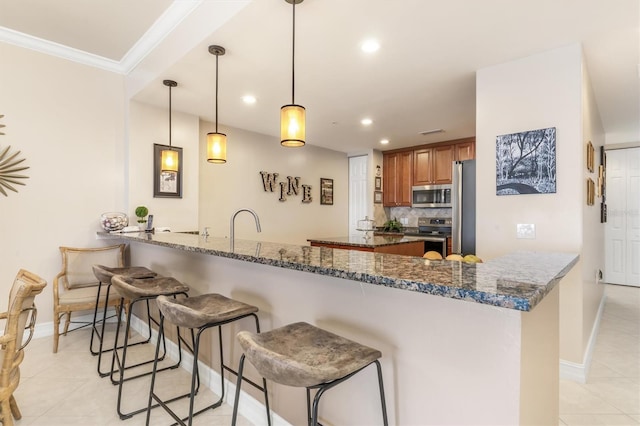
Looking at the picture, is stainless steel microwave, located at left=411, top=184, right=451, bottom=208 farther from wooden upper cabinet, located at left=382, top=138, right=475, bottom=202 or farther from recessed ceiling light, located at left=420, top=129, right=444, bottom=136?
recessed ceiling light, located at left=420, top=129, right=444, bottom=136

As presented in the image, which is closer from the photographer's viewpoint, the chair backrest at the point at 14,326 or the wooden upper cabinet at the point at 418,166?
the chair backrest at the point at 14,326

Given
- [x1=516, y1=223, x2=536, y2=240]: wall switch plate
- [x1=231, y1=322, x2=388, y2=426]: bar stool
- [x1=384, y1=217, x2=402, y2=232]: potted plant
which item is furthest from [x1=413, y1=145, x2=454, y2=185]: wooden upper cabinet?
[x1=231, y1=322, x2=388, y2=426]: bar stool

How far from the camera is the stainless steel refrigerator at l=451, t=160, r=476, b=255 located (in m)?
3.11

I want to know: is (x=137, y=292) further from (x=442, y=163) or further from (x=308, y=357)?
(x=442, y=163)

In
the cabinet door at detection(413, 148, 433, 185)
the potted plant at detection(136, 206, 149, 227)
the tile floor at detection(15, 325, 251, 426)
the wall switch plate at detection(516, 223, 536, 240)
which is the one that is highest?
the cabinet door at detection(413, 148, 433, 185)

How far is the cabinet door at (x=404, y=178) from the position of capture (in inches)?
227

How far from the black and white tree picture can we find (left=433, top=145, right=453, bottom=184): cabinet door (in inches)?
108

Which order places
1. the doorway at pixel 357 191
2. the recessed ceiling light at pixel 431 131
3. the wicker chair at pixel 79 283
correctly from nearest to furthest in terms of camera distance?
the wicker chair at pixel 79 283 < the recessed ceiling light at pixel 431 131 < the doorway at pixel 357 191

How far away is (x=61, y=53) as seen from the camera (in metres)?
3.15

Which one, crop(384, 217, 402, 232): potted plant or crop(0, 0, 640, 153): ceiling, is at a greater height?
crop(0, 0, 640, 153): ceiling

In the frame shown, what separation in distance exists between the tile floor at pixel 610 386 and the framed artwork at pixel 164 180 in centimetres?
378

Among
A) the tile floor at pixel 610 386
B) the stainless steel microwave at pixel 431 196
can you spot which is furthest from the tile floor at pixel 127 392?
the stainless steel microwave at pixel 431 196

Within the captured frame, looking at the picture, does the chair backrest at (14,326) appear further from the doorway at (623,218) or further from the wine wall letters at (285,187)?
the doorway at (623,218)

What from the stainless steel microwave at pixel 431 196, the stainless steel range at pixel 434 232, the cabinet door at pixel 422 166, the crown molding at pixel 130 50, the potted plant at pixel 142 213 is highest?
the crown molding at pixel 130 50
